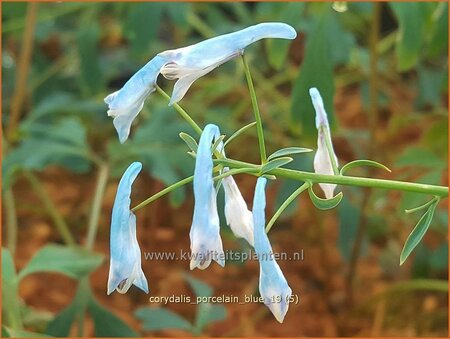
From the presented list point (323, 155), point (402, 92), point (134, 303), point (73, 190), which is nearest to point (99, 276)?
point (134, 303)

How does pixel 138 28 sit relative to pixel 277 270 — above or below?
above

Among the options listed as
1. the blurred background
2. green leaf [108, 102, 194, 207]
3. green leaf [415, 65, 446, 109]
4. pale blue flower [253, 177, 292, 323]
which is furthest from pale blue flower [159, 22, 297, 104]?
green leaf [415, 65, 446, 109]

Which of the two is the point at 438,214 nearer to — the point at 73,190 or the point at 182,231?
the point at 182,231

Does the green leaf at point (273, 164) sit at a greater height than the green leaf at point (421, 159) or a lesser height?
greater

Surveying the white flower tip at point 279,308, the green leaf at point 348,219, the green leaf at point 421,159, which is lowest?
the green leaf at point 348,219

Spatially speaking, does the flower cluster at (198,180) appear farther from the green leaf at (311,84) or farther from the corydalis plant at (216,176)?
the green leaf at (311,84)

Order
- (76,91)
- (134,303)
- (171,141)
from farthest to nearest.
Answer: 1. (76,91)
2. (134,303)
3. (171,141)

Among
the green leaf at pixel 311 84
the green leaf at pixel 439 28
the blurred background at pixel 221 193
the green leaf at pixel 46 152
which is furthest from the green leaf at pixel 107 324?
the green leaf at pixel 439 28
